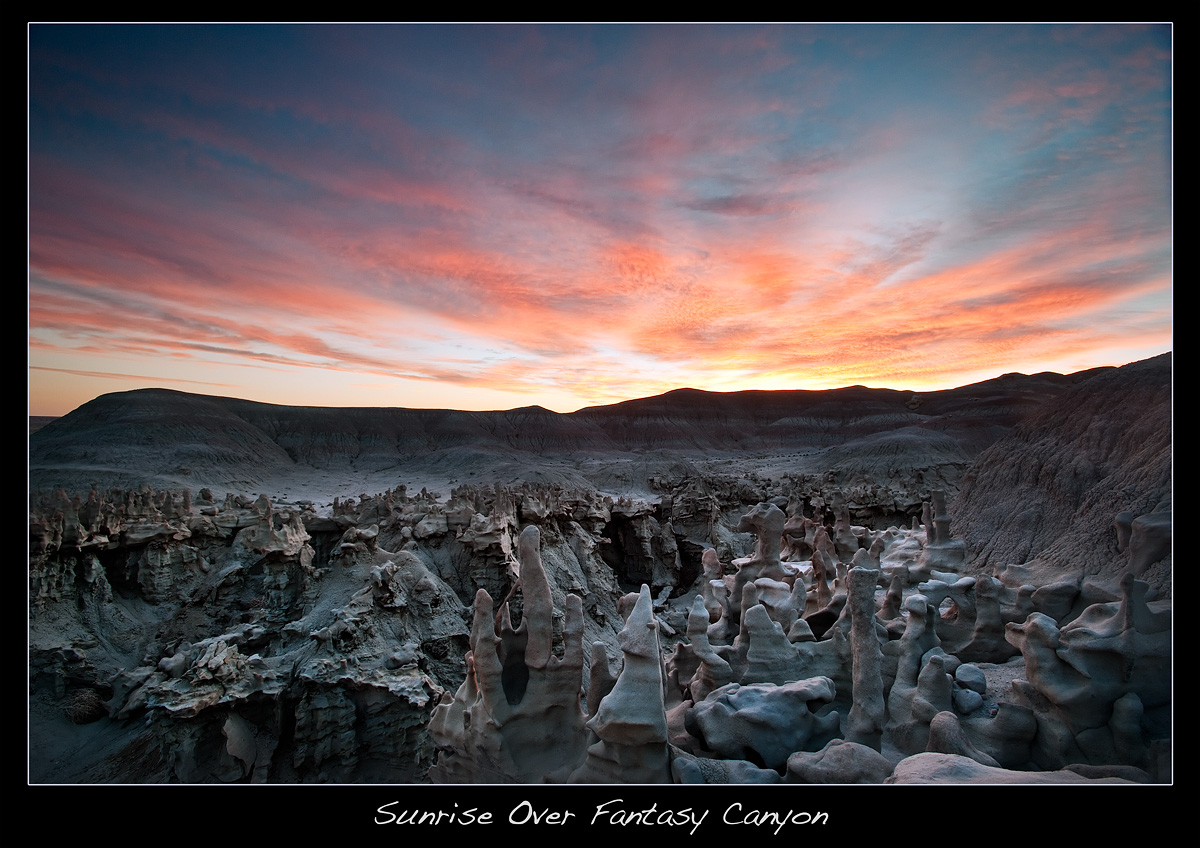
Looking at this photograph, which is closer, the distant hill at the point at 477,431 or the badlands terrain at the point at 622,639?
the badlands terrain at the point at 622,639

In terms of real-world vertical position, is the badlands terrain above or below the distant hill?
below

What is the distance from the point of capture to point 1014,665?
6.13 metres

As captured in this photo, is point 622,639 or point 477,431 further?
point 477,431

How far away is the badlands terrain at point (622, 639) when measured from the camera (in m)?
4.59

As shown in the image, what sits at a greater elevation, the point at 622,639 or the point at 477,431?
the point at 477,431

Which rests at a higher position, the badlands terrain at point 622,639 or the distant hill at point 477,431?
the distant hill at point 477,431

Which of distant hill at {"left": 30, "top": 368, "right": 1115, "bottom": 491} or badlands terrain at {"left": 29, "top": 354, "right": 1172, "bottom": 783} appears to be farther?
distant hill at {"left": 30, "top": 368, "right": 1115, "bottom": 491}

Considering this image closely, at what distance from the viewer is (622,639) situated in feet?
16.1

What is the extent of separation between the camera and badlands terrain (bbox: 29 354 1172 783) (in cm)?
459
